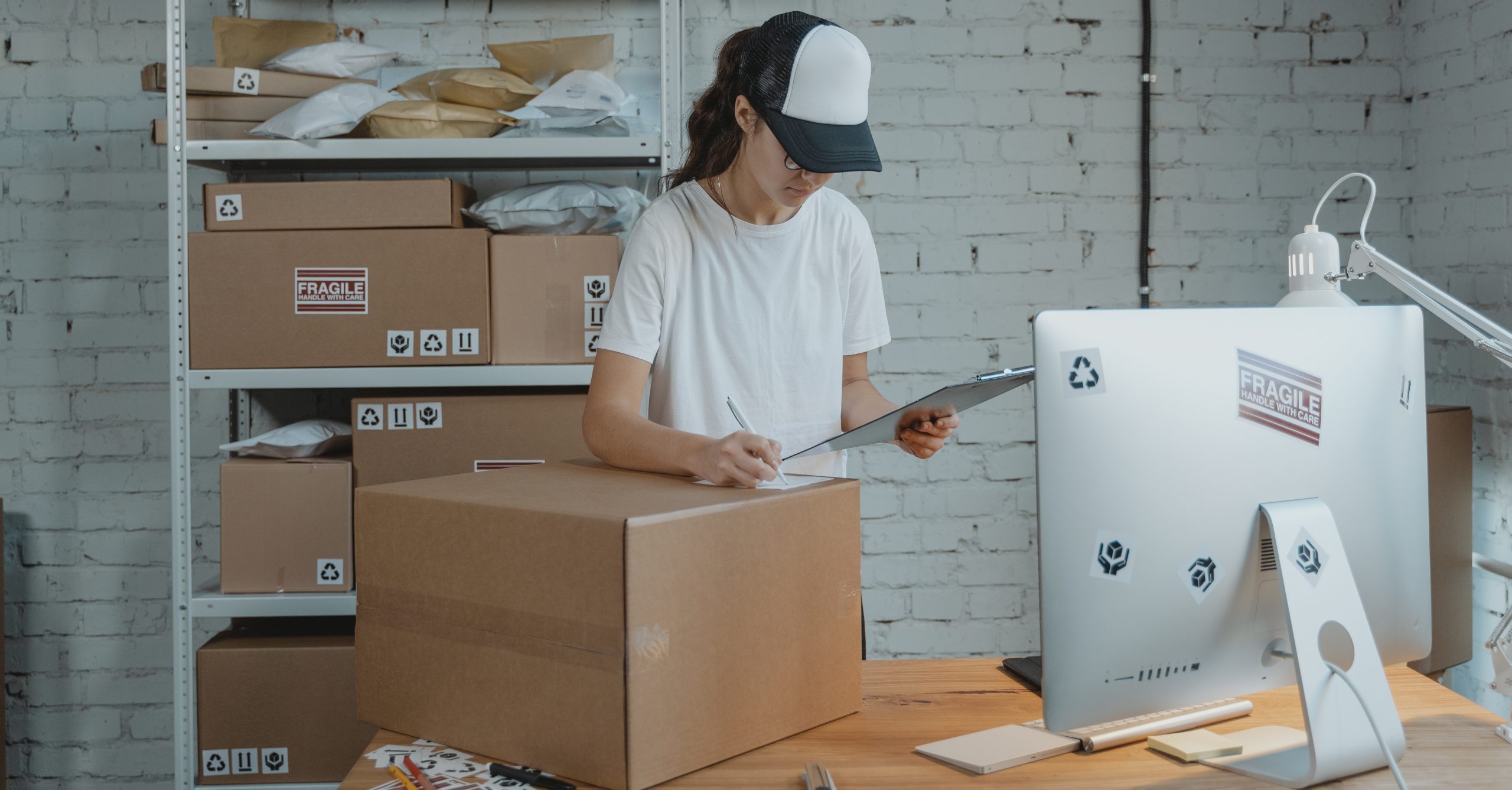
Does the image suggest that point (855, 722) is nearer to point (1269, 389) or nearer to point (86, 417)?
point (1269, 389)

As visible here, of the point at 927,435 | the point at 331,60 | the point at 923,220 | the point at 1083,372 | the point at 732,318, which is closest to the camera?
the point at 1083,372

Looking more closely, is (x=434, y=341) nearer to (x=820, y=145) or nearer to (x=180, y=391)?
(x=180, y=391)

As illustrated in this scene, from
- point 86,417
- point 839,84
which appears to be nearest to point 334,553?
point 86,417

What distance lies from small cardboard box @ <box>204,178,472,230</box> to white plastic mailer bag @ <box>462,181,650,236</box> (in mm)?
83

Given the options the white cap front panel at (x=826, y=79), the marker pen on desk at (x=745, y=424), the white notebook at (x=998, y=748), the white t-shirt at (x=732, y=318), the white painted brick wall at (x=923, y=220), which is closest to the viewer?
the white notebook at (x=998, y=748)

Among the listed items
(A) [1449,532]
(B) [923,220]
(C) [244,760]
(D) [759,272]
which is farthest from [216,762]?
(A) [1449,532]

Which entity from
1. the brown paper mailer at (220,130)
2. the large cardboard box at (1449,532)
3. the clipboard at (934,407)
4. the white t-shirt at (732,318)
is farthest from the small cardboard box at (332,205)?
the large cardboard box at (1449,532)

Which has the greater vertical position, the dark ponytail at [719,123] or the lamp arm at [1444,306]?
the dark ponytail at [719,123]

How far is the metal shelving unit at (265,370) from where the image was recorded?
1979 millimetres

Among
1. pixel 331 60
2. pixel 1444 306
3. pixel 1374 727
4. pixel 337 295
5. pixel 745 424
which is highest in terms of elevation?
pixel 331 60

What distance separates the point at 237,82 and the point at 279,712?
1.19 m

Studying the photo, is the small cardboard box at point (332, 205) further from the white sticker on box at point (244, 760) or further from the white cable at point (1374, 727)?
the white cable at point (1374, 727)

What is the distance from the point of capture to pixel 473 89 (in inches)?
79.9

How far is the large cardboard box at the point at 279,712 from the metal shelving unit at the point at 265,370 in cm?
5
